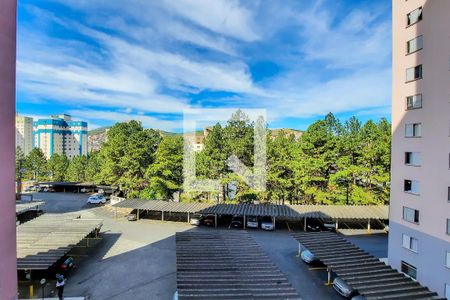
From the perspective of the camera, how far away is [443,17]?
13.4m

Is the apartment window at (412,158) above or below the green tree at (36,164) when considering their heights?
above

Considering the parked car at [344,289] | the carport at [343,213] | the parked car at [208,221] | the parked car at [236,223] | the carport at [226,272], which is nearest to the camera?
the carport at [226,272]

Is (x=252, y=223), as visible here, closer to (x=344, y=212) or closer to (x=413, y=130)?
(x=344, y=212)

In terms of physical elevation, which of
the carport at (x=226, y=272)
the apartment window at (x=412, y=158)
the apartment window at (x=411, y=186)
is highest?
the apartment window at (x=412, y=158)

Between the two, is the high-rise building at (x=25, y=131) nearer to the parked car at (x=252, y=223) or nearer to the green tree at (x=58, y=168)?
the green tree at (x=58, y=168)

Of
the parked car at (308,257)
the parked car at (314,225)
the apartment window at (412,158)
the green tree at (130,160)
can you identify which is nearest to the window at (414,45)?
the apartment window at (412,158)

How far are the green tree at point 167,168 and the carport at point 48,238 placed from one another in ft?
33.8

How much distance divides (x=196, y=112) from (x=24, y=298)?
2433 centimetres

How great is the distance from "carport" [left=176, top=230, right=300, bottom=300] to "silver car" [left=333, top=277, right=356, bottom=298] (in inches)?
158

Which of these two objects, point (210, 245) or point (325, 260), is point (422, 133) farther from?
point (210, 245)

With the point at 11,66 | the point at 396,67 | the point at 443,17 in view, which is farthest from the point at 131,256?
the point at 443,17

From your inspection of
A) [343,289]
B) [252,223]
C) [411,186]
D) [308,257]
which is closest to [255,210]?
[252,223]

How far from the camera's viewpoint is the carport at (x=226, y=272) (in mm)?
11609

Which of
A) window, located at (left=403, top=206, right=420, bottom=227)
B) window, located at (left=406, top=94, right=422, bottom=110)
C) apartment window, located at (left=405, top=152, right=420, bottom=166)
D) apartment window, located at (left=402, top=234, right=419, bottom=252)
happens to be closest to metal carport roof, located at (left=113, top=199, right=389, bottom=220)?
apartment window, located at (left=402, top=234, right=419, bottom=252)
